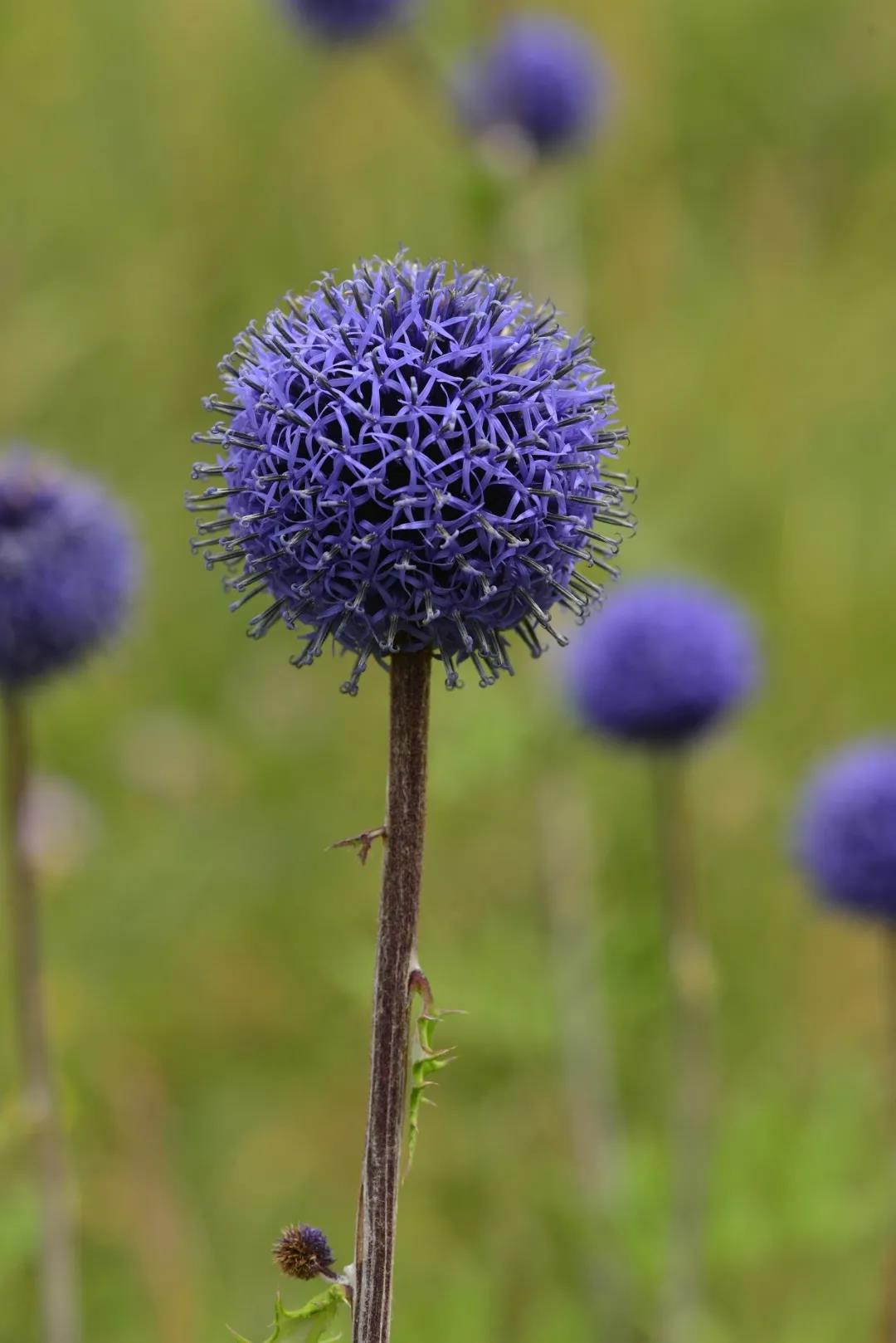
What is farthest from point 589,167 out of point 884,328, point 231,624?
point 231,624

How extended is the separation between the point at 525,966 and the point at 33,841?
161cm

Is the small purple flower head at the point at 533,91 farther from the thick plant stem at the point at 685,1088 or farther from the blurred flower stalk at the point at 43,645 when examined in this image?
the thick plant stem at the point at 685,1088

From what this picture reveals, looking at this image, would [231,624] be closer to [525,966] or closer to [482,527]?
[525,966]

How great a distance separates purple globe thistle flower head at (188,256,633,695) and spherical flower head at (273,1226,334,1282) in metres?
0.60

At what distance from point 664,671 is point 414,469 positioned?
2.06m

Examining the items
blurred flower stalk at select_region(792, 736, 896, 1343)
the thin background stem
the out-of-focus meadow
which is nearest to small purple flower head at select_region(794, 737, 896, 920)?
blurred flower stalk at select_region(792, 736, 896, 1343)

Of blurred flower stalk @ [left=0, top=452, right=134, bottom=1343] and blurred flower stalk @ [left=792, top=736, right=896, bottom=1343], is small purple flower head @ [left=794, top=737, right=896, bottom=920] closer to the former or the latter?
blurred flower stalk @ [left=792, top=736, right=896, bottom=1343]

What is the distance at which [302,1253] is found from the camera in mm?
1524

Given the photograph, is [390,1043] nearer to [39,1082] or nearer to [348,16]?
[39,1082]

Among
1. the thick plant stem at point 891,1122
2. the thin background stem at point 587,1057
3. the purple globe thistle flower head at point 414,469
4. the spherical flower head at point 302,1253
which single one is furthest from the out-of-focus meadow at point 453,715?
the purple globe thistle flower head at point 414,469

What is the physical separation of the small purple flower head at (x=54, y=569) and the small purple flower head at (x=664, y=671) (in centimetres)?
116

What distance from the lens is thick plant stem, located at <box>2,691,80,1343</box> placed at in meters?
2.85

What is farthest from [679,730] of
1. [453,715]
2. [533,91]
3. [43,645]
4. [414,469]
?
[533,91]

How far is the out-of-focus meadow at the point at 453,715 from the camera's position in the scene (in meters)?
3.79
